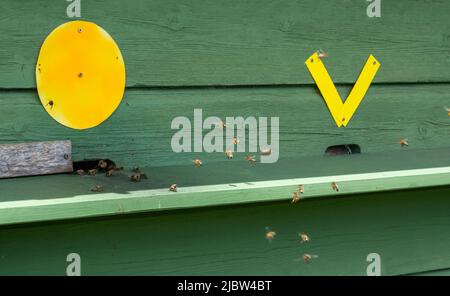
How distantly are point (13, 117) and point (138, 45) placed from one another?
1.09 feet

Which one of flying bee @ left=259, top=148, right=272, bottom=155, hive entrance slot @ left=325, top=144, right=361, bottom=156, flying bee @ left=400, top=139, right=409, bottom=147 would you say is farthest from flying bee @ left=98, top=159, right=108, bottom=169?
flying bee @ left=400, top=139, right=409, bottom=147

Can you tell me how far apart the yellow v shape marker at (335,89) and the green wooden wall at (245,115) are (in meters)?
0.02

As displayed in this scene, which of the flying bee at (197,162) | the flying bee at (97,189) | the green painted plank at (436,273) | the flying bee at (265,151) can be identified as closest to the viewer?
the flying bee at (97,189)

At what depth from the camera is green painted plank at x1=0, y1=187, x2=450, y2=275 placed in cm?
158

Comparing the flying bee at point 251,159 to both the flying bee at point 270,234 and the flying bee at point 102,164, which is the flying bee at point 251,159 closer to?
the flying bee at point 270,234

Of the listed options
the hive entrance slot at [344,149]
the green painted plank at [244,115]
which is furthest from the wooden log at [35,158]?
the hive entrance slot at [344,149]

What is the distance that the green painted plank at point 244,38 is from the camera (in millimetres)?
1529

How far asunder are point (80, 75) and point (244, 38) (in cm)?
44

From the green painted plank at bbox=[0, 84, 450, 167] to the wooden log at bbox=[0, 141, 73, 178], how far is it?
0.08 ft

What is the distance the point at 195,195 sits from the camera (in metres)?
1.48

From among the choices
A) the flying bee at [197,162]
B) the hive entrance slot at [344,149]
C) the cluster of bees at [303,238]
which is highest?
the hive entrance slot at [344,149]

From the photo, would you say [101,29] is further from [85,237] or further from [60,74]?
[85,237]

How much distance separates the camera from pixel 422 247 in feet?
7.02

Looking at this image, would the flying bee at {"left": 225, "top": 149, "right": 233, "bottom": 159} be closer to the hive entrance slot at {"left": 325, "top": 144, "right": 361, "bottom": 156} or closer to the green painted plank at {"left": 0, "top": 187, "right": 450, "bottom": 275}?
the green painted plank at {"left": 0, "top": 187, "right": 450, "bottom": 275}
